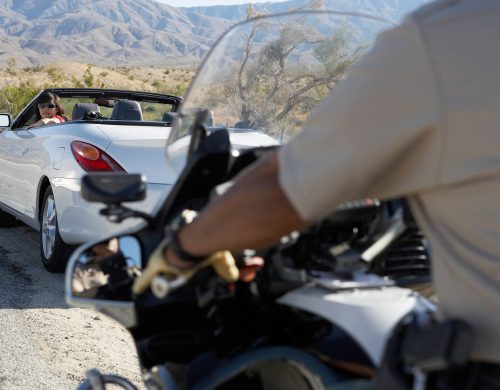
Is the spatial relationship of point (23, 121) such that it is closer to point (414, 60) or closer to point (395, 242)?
point (395, 242)

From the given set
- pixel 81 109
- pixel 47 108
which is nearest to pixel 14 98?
pixel 47 108

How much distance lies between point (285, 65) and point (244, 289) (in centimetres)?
97

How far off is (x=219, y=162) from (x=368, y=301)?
2.14 ft

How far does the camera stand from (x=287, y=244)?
1.99 meters

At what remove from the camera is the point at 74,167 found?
6066mm

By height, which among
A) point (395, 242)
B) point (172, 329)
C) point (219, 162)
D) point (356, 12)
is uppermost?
point (356, 12)

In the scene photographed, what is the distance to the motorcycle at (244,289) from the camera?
1839mm

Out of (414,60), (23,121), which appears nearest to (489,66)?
(414,60)

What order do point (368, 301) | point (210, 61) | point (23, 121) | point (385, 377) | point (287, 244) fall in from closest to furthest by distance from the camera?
point (385, 377)
point (368, 301)
point (287, 244)
point (210, 61)
point (23, 121)

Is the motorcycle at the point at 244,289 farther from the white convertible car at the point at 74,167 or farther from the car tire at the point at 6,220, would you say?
the car tire at the point at 6,220

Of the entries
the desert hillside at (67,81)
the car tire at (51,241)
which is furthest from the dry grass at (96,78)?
the car tire at (51,241)

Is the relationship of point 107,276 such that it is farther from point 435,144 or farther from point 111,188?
point 435,144

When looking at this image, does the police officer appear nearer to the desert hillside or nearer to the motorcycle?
the motorcycle

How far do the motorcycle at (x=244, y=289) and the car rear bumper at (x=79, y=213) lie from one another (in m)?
3.25
